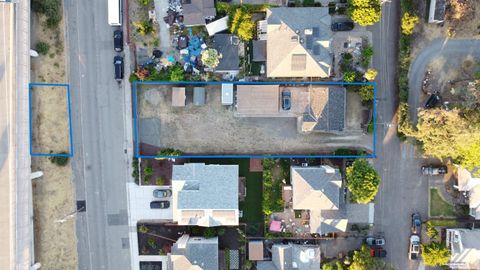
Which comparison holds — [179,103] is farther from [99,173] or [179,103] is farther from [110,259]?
[110,259]

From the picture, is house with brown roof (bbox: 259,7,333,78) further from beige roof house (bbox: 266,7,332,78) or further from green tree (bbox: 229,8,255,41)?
green tree (bbox: 229,8,255,41)

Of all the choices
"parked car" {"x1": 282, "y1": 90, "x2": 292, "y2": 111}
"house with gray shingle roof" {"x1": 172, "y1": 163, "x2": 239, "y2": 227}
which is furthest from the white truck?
"parked car" {"x1": 282, "y1": 90, "x2": 292, "y2": 111}

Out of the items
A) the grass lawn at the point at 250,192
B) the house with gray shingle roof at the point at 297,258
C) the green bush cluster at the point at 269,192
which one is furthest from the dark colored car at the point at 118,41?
the house with gray shingle roof at the point at 297,258

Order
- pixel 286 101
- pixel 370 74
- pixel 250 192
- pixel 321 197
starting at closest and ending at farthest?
pixel 321 197
pixel 370 74
pixel 286 101
pixel 250 192

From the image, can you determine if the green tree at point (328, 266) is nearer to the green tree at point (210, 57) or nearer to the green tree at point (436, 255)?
the green tree at point (436, 255)

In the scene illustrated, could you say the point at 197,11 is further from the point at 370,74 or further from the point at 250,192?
the point at 250,192

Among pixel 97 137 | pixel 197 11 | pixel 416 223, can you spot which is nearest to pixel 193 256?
pixel 97 137
